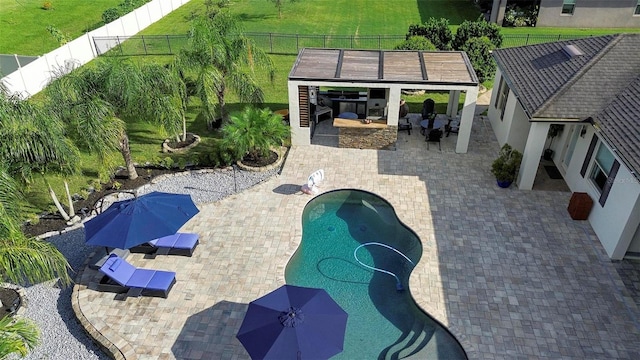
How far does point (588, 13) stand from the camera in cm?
3916

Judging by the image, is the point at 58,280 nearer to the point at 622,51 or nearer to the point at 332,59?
the point at 332,59

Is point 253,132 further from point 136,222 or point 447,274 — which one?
point 447,274

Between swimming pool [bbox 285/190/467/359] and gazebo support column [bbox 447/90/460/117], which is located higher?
gazebo support column [bbox 447/90/460/117]

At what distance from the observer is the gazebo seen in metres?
20.1

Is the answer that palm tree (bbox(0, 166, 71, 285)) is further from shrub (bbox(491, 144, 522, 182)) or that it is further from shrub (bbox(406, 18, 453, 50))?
shrub (bbox(406, 18, 453, 50))

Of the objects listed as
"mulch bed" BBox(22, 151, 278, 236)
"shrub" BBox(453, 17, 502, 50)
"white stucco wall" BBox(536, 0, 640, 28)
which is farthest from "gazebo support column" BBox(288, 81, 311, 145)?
"white stucco wall" BBox(536, 0, 640, 28)

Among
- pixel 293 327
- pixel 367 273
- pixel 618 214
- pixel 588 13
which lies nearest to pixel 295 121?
pixel 367 273

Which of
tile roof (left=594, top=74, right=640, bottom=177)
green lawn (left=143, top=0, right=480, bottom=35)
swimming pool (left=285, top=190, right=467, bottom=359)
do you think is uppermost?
tile roof (left=594, top=74, right=640, bottom=177)

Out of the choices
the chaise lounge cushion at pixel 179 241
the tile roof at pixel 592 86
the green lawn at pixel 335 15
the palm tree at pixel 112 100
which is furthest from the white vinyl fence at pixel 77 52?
the tile roof at pixel 592 86

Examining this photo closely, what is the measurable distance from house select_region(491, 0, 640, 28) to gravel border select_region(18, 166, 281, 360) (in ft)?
108

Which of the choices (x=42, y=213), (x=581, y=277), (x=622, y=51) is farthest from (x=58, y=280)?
(x=622, y=51)

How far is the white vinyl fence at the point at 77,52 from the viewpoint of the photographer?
26.2m

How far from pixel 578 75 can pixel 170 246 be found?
54.5 ft

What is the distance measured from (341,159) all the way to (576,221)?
32.2 feet
